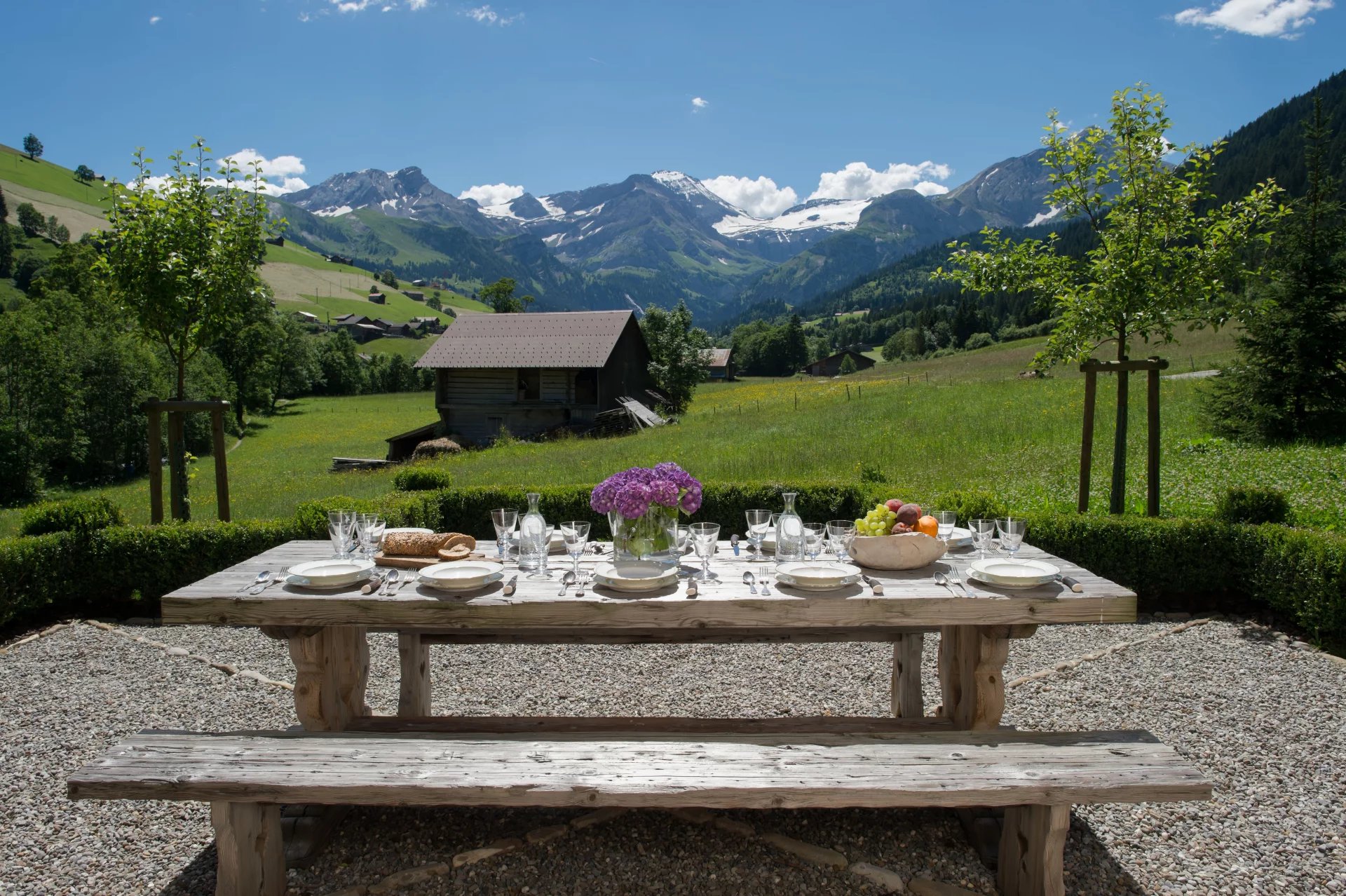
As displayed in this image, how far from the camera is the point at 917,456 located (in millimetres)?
15695

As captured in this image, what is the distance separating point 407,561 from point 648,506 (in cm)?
145

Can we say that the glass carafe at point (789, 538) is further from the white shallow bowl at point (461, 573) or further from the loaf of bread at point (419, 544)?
the loaf of bread at point (419, 544)

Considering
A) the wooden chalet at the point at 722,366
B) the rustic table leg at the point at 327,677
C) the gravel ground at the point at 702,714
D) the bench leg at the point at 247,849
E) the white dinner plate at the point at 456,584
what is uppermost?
the wooden chalet at the point at 722,366

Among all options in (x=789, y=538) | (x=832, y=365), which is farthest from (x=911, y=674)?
(x=832, y=365)

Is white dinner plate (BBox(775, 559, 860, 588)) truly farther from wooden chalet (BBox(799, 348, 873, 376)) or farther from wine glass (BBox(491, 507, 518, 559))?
wooden chalet (BBox(799, 348, 873, 376))

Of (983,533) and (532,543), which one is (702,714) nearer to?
(532,543)

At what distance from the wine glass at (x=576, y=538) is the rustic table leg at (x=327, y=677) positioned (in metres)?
1.17

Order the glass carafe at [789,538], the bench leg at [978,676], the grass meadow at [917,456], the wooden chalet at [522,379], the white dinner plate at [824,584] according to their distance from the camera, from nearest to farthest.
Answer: the white dinner plate at [824,584] < the bench leg at [978,676] < the glass carafe at [789,538] < the grass meadow at [917,456] < the wooden chalet at [522,379]

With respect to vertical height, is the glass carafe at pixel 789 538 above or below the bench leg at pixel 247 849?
above

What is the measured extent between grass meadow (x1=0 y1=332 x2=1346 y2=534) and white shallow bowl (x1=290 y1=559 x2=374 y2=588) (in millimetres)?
6100

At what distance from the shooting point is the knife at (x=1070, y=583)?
368cm

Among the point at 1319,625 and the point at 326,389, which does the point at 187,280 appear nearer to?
the point at 1319,625

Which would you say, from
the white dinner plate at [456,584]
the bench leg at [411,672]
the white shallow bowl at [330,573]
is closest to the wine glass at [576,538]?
the white dinner plate at [456,584]

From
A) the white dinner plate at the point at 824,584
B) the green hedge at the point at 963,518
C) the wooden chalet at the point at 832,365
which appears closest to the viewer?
the white dinner plate at the point at 824,584
